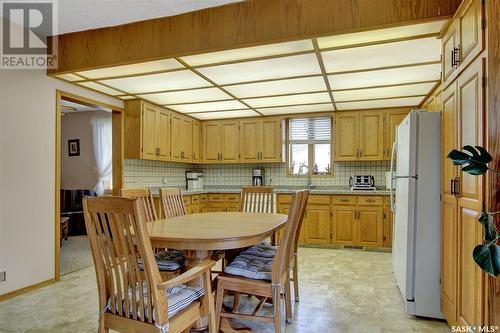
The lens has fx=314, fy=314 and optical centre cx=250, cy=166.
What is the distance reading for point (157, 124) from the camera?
15.2 ft

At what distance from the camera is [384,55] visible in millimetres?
2752

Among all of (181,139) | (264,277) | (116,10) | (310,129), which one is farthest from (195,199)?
(264,277)

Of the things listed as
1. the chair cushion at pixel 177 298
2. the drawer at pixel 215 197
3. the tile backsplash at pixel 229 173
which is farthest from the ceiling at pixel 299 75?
the chair cushion at pixel 177 298

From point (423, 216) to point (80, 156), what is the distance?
20.8 ft

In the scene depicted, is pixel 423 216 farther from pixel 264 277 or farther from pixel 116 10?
pixel 116 10

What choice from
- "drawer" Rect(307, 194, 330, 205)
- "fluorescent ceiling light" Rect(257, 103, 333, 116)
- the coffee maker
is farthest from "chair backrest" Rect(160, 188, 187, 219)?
the coffee maker

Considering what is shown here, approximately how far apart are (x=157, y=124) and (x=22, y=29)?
1.95 meters

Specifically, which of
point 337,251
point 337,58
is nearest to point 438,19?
point 337,58

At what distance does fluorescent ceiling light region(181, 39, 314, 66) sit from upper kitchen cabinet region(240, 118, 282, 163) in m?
2.66

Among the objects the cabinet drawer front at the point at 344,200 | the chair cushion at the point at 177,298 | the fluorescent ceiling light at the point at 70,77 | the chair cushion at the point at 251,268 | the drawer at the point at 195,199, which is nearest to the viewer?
the chair cushion at the point at 177,298

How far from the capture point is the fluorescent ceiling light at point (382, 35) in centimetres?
227

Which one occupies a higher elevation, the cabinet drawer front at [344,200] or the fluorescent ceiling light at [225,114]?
the fluorescent ceiling light at [225,114]

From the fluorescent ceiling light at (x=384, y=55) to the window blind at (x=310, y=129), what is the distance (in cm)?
241

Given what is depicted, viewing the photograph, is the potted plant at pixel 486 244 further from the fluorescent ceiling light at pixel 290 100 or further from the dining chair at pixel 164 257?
the fluorescent ceiling light at pixel 290 100
